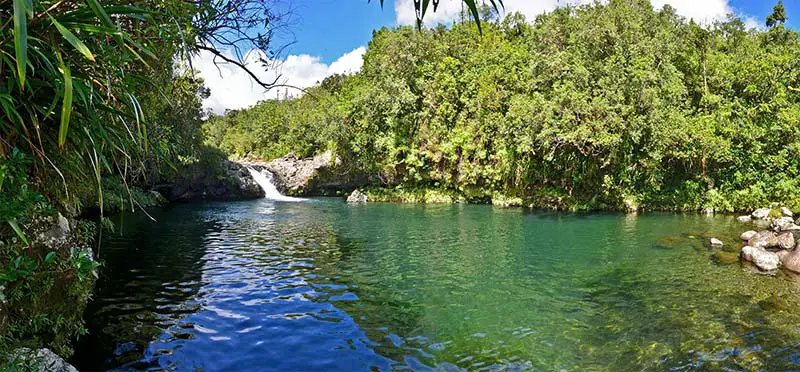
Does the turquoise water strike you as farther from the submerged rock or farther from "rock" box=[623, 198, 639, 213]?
"rock" box=[623, 198, 639, 213]

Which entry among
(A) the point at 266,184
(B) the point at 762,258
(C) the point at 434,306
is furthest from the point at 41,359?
(A) the point at 266,184

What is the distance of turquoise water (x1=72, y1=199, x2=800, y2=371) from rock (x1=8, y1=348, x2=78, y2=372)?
1629 mm

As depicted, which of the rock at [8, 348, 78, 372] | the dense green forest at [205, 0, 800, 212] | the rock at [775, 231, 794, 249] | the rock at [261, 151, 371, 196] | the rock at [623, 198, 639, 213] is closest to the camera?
the rock at [8, 348, 78, 372]

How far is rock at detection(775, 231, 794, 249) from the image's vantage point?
14312mm

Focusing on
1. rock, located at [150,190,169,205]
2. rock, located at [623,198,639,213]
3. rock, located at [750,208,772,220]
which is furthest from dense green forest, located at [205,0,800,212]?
rock, located at [150,190,169,205]

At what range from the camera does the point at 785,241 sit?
14461mm

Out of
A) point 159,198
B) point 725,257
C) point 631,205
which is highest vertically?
point 159,198

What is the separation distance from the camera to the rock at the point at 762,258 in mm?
12305

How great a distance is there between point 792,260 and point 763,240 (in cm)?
304

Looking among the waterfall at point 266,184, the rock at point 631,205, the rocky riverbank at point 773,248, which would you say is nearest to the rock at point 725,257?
the rocky riverbank at point 773,248

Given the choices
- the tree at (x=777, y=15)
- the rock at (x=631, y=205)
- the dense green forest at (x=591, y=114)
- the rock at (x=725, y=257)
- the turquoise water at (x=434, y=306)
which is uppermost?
the tree at (x=777, y=15)

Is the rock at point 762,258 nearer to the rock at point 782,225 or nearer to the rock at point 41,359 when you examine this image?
the rock at point 782,225

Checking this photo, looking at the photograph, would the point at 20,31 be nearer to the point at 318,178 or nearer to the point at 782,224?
the point at 782,224

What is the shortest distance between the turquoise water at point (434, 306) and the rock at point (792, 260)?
0.93m
